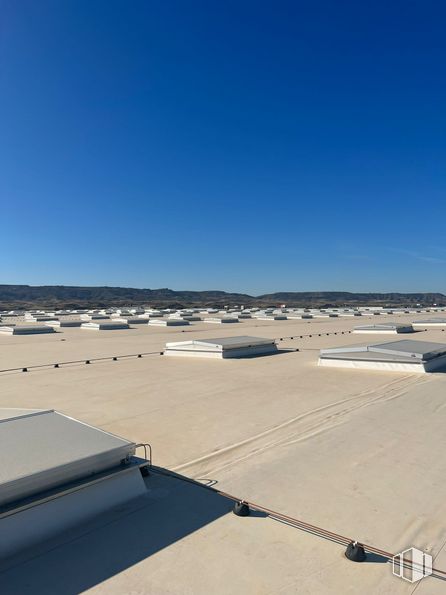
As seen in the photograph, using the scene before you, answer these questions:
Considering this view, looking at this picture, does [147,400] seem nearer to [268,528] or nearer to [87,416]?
[87,416]

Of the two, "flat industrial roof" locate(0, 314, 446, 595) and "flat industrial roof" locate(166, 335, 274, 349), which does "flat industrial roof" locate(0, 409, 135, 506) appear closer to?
"flat industrial roof" locate(0, 314, 446, 595)

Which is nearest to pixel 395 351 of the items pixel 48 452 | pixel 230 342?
pixel 230 342

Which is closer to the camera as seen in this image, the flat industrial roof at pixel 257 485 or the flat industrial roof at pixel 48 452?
the flat industrial roof at pixel 257 485

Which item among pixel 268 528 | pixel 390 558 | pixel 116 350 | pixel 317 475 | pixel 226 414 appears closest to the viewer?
pixel 390 558

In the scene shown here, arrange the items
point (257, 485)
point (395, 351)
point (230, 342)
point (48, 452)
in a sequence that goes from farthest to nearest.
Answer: point (230, 342), point (395, 351), point (257, 485), point (48, 452)

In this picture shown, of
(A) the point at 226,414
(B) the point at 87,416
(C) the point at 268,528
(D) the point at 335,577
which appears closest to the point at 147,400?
(B) the point at 87,416

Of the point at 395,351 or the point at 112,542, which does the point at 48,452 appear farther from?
the point at 395,351

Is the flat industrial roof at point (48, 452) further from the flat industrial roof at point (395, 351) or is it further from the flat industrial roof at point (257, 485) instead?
the flat industrial roof at point (395, 351)

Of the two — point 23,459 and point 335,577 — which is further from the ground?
point 23,459

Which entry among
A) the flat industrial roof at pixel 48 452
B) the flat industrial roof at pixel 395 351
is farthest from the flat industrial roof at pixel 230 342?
the flat industrial roof at pixel 48 452

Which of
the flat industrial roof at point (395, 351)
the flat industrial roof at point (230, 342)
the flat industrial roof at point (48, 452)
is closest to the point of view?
the flat industrial roof at point (48, 452)

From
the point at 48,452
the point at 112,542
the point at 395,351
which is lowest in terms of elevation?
the point at 112,542
